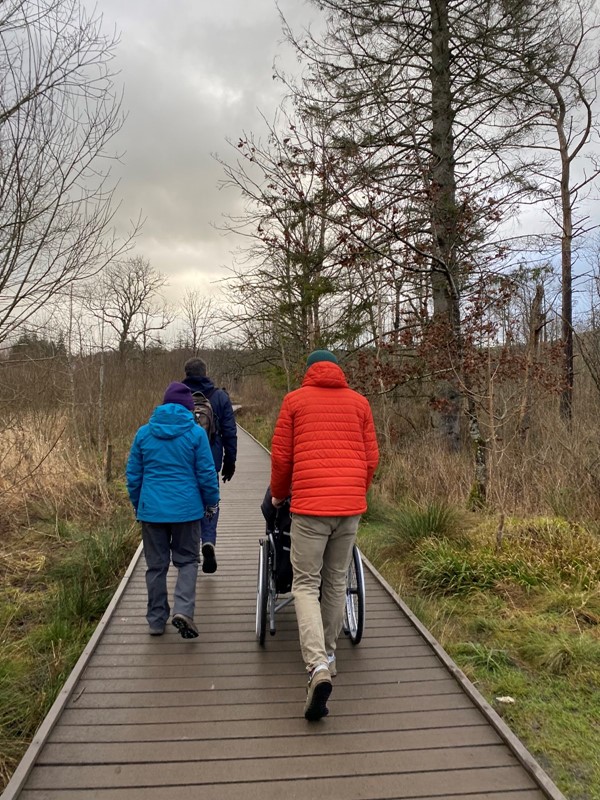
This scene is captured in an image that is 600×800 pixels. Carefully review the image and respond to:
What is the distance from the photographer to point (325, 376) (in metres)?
3.22

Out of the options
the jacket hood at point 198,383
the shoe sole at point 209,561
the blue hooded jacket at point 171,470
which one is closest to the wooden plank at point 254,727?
the blue hooded jacket at point 171,470

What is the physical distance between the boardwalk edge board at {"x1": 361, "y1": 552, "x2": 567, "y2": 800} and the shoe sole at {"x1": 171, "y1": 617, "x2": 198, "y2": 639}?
1621 millimetres

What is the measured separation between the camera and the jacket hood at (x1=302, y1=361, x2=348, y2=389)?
322 centimetres

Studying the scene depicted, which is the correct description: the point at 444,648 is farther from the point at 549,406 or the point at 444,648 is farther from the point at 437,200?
the point at 549,406

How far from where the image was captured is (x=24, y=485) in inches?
320

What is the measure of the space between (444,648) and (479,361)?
190 inches

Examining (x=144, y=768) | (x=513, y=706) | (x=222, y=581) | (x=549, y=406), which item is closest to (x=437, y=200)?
(x=549, y=406)

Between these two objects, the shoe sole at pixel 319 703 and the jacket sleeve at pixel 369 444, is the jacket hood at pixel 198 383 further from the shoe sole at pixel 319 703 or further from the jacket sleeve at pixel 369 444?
the shoe sole at pixel 319 703

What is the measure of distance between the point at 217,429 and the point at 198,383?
1.55ft

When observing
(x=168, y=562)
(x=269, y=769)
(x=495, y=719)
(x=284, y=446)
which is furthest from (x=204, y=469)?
(x=495, y=719)

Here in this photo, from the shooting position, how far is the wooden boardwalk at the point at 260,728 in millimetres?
2441

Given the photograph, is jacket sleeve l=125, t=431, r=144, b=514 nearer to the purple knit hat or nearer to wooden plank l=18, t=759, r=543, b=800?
the purple knit hat

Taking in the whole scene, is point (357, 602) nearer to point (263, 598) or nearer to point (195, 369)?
point (263, 598)

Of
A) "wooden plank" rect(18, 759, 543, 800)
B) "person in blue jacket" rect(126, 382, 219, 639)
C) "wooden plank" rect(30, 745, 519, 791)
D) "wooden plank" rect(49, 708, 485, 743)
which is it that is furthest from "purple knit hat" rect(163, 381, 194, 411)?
"wooden plank" rect(18, 759, 543, 800)
